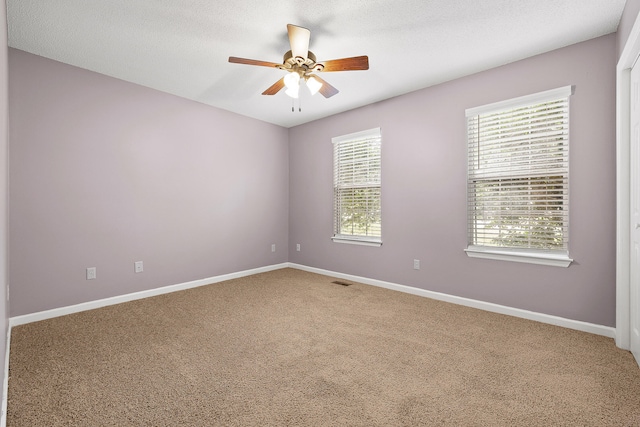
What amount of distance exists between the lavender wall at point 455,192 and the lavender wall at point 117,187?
1.05 metres

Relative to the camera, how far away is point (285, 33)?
2.55 meters

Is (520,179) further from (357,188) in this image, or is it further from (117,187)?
(117,187)

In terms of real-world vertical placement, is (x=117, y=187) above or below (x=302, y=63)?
below

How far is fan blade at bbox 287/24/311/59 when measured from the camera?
216cm

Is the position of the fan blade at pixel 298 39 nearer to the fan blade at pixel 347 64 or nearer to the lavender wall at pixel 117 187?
the fan blade at pixel 347 64

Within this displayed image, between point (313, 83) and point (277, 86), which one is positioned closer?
point (313, 83)

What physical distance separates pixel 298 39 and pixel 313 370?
92.4 inches

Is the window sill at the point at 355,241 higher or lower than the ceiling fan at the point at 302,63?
lower

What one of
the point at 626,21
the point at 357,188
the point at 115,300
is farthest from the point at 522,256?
the point at 115,300

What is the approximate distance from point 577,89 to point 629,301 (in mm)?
1781

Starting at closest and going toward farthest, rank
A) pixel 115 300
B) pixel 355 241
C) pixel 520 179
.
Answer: pixel 520 179, pixel 115 300, pixel 355 241

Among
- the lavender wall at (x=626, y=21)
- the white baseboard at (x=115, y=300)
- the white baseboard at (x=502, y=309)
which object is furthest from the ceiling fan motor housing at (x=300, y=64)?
the white baseboard at (x=115, y=300)

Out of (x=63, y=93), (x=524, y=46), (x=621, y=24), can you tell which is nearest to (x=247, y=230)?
(x=63, y=93)

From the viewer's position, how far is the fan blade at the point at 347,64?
7.62 feet
